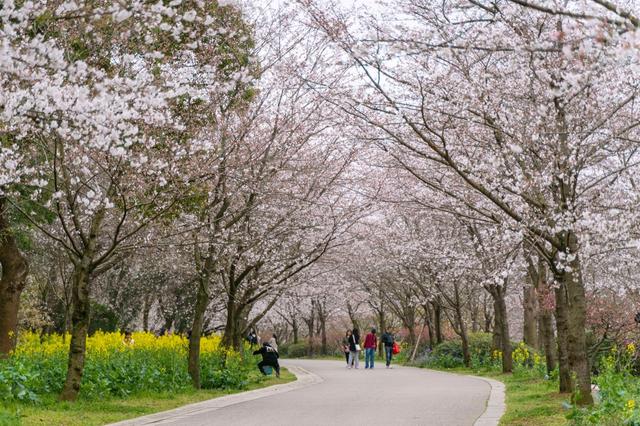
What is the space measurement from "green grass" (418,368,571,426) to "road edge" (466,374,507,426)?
4.0 inches

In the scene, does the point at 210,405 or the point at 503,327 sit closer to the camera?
the point at 210,405

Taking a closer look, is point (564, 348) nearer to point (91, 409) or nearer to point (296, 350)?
point (91, 409)

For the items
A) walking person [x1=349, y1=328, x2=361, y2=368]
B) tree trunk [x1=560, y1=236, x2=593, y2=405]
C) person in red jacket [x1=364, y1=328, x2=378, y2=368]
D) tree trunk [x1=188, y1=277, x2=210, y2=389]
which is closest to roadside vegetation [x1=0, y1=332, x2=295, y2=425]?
tree trunk [x1=188, y1=277, x2=210, y2=389]

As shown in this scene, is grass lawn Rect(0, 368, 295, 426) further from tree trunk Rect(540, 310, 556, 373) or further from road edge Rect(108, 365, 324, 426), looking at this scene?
tree trunk Rect(540, 310, 556, 373)

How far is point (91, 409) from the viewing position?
1188cm

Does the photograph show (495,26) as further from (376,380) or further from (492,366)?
(492,366)

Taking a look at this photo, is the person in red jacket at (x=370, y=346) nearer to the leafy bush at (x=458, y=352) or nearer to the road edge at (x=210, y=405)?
the leafy bush at (x=458, y=352)

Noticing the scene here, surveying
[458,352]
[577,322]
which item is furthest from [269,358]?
[577,322]

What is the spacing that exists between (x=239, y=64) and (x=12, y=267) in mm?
8492

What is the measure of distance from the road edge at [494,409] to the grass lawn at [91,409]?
5.41 meters

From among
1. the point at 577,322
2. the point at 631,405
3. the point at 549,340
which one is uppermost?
the point at 577,322

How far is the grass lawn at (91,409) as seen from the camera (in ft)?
32.4

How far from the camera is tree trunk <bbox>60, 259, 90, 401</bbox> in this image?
1251 cm

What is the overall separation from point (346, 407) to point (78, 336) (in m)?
4.89
